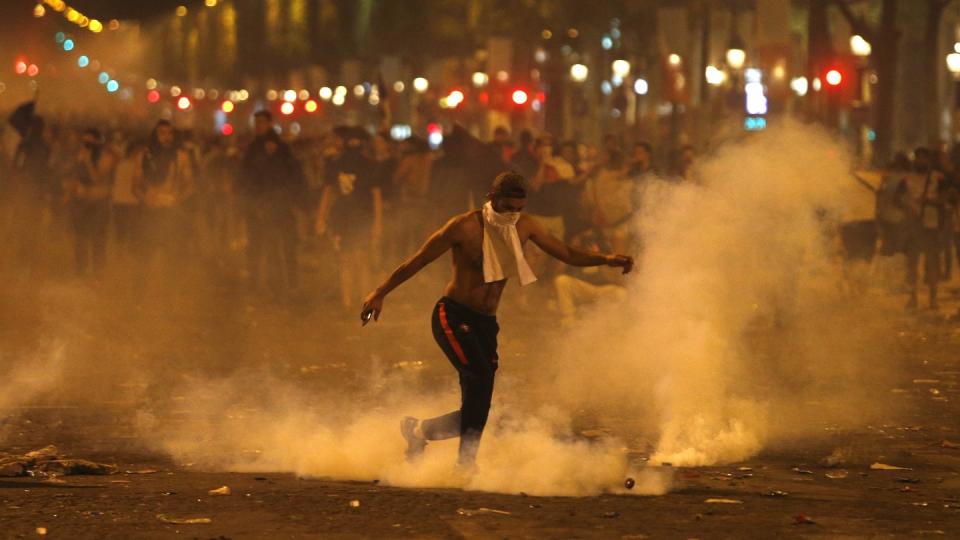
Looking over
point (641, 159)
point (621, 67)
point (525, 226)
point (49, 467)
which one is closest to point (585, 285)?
point (641, 159)

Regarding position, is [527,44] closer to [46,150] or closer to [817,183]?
[46,150]

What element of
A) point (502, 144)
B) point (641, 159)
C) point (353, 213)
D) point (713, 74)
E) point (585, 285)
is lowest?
point (585, 285)

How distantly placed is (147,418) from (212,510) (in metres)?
3.38

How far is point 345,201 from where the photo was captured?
20.0 metres

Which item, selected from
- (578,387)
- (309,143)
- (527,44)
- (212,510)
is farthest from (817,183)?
(527,44)

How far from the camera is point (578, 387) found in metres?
12.1

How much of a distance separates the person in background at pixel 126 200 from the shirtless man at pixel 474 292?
526 inches

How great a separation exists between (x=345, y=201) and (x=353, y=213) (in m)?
0.18

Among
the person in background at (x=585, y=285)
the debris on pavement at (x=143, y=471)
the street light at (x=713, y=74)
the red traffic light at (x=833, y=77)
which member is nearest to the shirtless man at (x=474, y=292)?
the debris on pavement at (x=143, y=471)

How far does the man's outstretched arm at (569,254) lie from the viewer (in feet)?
28.2

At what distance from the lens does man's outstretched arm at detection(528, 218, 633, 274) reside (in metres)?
8.59

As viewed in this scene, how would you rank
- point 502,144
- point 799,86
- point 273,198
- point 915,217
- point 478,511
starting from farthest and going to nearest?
point 799,86 → point 502,144 → point 915,217 → point 273,198 → point 478,511

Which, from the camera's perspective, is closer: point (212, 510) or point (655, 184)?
point (212, 510)

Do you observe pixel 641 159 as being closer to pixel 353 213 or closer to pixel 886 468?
pixel 353 213
